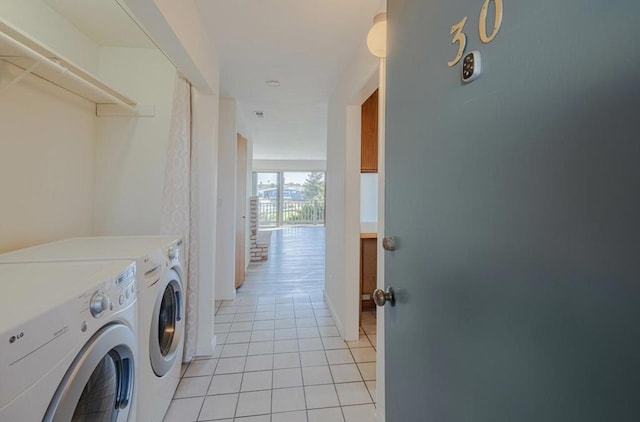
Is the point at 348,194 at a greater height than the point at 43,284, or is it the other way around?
the point at 348,194

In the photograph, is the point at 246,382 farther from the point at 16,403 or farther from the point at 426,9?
the point at 426,9

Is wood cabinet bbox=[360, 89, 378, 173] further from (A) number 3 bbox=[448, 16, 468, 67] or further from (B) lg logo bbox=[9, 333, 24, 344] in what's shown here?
(B) lg logo bbox=[9, 333, 24, 344]

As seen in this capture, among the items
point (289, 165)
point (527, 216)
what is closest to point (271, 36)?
Result: point (527, 216)

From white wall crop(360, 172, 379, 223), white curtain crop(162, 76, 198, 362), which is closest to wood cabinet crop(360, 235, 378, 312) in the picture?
white wall crop(360, 172, 379, 223)

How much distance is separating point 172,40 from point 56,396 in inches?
61.6

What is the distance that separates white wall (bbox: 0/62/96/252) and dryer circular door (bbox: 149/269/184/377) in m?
0.85

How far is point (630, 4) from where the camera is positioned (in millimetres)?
315

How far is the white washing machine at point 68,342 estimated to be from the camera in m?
0.63

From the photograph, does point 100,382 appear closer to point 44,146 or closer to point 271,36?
point 44,146

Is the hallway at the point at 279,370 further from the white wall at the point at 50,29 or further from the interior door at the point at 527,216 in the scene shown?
the white wall at the point at 50,29

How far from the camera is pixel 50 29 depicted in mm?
1773

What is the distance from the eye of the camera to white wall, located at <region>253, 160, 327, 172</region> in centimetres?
969

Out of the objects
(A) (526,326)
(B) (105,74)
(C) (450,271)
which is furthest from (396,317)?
(B) (105,74)

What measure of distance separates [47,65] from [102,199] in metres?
1.13
